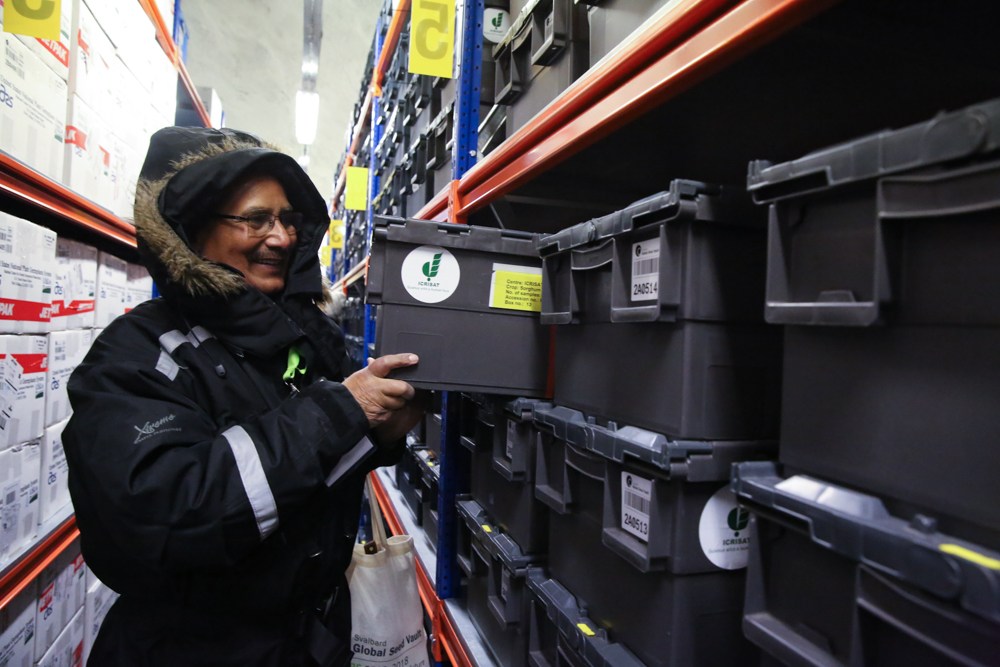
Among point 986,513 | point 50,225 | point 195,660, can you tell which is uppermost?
point 50,225

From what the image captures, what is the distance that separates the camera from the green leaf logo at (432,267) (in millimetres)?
1064

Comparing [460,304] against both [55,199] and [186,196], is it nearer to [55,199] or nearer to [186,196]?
[186,196]

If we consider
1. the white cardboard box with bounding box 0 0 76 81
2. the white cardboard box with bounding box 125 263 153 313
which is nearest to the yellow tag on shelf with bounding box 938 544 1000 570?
the white cardboard box with bounding box 0 0 76 81

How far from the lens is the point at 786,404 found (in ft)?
1.88

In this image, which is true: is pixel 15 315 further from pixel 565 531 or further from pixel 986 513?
pixel 986 513

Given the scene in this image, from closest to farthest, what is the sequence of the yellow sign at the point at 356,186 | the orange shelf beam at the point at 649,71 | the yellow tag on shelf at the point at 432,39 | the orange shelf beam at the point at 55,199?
the orange shelf beam at the point at 649,71 < the orange shelf beam at the point at 55,199 < the yellow tag on shelf at the point at 432,39 < the yellow sign at the point at 356,186

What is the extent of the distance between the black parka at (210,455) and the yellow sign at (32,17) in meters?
0.40

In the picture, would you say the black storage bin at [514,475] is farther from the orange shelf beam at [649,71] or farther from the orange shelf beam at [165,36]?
the orange shelf beam at [165,36]

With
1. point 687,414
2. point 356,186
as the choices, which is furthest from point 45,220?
point 687,414

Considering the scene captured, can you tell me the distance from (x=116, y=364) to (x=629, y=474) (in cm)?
81

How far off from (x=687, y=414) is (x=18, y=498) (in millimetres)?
1709

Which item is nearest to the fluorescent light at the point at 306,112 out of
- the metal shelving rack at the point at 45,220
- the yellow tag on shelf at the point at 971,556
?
the metal shelving rack at the point at 45,220

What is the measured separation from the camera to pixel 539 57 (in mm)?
1092

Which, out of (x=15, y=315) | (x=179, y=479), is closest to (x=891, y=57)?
(x=179, y=479)
